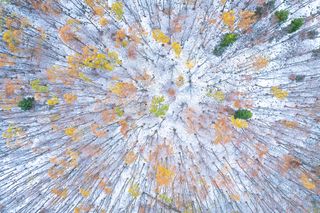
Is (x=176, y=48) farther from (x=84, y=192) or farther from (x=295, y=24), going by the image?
(x=84, y=192)

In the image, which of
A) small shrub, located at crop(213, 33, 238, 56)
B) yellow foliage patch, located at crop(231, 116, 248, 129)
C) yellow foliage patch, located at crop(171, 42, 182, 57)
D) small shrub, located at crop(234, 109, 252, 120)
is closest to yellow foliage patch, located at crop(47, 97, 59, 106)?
yellow foliage patch, located at crop(171, 42, 182, 57)

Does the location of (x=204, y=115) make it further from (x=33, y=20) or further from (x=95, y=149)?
(x=33, y=20)

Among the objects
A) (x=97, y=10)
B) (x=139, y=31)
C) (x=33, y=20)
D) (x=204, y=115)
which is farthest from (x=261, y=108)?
(x=33, y=20)

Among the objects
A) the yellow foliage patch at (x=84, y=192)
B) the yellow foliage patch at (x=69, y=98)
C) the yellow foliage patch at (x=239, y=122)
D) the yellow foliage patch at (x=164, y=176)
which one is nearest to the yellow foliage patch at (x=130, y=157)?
the yellow foliage patch at (x=164, y=176)

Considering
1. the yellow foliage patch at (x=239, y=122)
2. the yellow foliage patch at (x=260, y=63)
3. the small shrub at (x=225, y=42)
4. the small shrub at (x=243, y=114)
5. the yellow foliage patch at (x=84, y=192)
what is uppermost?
the small shrub at (x=225, y=42)

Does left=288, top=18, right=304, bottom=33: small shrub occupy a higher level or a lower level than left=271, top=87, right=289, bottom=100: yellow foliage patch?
higher

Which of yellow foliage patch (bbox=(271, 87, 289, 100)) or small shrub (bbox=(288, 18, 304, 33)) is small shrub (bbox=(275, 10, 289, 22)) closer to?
small shrub (bbox=(288, 18, 304, 33))

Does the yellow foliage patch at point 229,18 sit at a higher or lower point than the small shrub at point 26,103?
higher

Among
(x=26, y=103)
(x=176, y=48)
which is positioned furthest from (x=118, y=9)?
(x=26, y=103)

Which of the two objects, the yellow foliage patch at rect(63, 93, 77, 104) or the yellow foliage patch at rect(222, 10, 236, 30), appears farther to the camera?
the yellow foliage patch at rect(63, 93, 77, 104)

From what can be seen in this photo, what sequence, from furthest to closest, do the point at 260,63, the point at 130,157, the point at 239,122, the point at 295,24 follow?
1. the point at 130,157
2. the point at 239,122
3. the point at 260,63
4. the point at 295,24

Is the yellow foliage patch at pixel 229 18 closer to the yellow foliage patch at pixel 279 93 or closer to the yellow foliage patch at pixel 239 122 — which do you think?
the yellow foliage patch at pixel 279 93

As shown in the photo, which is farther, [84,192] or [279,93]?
[84,192]
